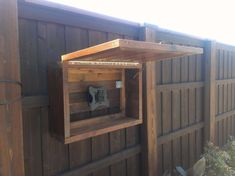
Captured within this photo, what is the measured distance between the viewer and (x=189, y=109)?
334 cm

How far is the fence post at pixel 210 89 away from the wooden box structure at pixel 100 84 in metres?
1.87

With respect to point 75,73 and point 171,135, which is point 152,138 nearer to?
point 171,135

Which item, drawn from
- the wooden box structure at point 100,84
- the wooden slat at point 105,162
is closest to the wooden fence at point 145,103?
the wooden slat at point 105,162

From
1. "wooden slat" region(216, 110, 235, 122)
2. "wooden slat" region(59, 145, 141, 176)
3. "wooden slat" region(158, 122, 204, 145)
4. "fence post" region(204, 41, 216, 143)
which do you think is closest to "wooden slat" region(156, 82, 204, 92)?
"fence post" region(204, 41, 216, 143)

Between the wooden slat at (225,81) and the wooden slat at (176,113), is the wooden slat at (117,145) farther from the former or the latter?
the wooden slat at (225,81)

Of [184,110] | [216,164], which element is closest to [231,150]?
[216,164]

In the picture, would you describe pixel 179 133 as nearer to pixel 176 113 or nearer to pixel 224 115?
pixel 176 113

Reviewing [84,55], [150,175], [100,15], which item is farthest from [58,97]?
[150,175]

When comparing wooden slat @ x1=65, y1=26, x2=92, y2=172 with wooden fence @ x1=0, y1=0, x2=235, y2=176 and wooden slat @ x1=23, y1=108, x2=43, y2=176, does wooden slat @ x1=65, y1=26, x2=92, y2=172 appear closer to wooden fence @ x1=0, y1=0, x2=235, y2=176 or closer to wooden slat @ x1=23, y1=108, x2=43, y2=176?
wooden fence @ x1=0, y1=0, x2=235, y2=176

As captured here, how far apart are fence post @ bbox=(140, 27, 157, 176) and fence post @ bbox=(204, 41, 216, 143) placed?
4.35 ft

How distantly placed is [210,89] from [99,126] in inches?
91.3

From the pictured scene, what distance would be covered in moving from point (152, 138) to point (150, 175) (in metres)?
0.37

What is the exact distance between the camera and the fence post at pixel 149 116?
8.23 ft

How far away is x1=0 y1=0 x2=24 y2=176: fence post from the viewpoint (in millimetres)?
1335
